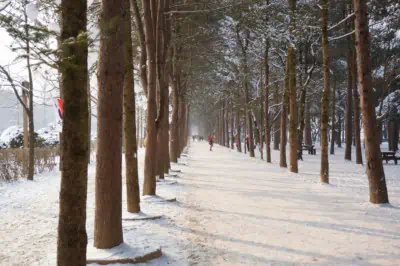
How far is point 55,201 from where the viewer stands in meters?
10.5

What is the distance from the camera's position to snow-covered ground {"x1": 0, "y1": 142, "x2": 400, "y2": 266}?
5.34 metres

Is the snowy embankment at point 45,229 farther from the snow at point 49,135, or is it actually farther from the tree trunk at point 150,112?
the snow at point 49,135

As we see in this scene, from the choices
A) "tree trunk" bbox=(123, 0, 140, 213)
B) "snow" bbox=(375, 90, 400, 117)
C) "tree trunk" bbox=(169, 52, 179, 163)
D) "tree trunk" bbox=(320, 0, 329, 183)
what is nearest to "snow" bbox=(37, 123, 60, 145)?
"tree trunk" bbox=(169, 52, 179, 163)

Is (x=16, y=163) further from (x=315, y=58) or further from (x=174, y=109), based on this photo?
(x=315, y=58)

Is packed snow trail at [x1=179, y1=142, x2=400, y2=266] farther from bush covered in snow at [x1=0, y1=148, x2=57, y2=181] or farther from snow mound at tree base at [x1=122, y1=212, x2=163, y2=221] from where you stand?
bush covered in snow at [x1=0, y1=148, x2=57, y2=181]

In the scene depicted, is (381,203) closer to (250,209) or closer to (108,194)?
(250,209)

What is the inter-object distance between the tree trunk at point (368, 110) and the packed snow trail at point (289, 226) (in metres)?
0.47

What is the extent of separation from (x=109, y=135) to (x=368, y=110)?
597 centimetres

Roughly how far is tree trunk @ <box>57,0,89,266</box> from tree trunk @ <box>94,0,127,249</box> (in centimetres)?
190

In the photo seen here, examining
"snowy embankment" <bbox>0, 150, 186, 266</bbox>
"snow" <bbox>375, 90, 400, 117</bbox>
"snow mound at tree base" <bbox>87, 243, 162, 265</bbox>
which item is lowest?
"snowy embankment" <bbox>0, 150, 186, 266</bbox>

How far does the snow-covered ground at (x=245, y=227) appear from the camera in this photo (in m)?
5.34

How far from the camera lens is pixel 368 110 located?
908 centimetres

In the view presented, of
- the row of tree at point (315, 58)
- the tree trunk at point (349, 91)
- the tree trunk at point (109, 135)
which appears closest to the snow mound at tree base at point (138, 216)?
the tree trunk at point (109, 135)

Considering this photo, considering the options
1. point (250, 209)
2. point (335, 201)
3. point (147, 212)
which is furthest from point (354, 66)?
→ point (147, 212)
